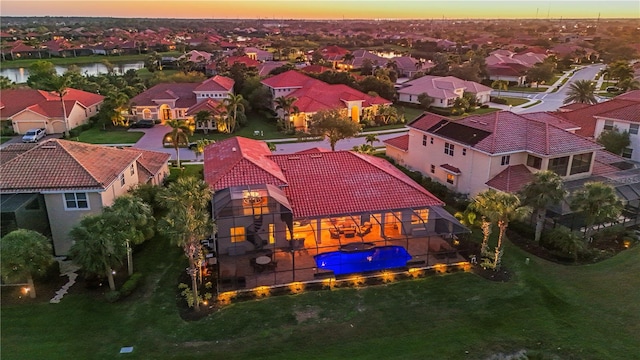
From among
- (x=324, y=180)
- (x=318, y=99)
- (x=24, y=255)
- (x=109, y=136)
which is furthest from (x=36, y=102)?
(x=324, y=180)

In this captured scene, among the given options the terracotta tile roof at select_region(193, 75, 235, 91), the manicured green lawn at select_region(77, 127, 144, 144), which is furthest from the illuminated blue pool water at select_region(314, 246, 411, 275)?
the terracotta tile roof at select_region(193, 75, 235, 91)

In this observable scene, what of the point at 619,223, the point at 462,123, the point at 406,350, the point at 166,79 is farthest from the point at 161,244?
the point at 166,79

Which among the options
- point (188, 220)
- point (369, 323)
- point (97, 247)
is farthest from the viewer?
point (97, 247)

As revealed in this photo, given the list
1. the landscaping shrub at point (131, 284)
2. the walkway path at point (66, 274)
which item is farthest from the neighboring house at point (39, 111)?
the landscaping shrub at point (131, 284)

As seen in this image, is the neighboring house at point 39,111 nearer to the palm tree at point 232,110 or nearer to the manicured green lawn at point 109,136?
the manicured green lawn at point 109,136

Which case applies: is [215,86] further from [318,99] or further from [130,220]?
[130,220]
